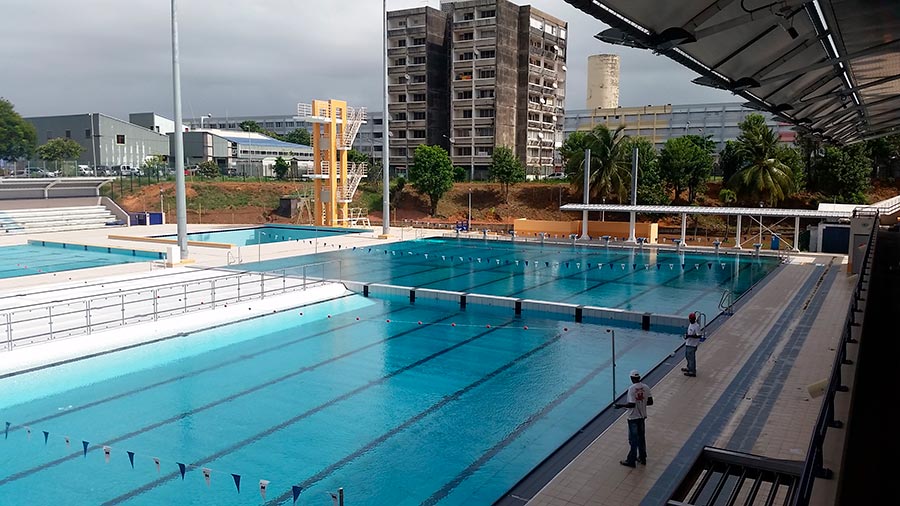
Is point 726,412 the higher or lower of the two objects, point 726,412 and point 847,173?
the lower

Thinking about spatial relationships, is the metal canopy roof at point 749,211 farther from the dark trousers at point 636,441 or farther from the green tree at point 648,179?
the dark trousers at point 636,441

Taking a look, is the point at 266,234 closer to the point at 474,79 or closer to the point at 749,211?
the point at 749,211

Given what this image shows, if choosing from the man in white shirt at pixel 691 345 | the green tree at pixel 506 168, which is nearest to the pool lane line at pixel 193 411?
the man in white shirt at pixel 691 345

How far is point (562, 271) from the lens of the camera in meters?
21.5

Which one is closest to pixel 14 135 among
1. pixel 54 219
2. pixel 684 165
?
Answer: pixel 54 219

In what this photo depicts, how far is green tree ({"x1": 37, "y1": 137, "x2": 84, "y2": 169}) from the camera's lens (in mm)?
53719

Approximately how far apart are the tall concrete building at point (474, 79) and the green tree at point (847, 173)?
23.5 m

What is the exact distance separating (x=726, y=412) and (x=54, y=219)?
34.7 meters

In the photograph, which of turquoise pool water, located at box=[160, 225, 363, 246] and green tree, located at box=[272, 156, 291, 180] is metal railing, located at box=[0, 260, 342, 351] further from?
green tree, located at box=[272, 156, 291, 180]

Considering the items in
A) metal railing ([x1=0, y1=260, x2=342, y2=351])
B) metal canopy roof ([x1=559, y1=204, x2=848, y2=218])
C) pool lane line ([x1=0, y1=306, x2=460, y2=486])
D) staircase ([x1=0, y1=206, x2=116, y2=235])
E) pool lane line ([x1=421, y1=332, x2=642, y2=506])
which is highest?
Answer: metal canopy roof ([x1=559, y1=204, x2=848, y2=218])

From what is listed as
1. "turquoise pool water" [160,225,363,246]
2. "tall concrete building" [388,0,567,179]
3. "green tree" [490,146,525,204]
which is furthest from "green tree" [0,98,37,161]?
"green tree" [490,146,525,204]

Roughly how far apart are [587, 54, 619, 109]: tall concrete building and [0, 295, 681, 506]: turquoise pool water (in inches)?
2370

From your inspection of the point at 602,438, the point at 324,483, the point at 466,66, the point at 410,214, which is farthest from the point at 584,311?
the point at 466,66

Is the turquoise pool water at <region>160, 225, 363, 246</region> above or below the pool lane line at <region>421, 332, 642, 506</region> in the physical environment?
above
